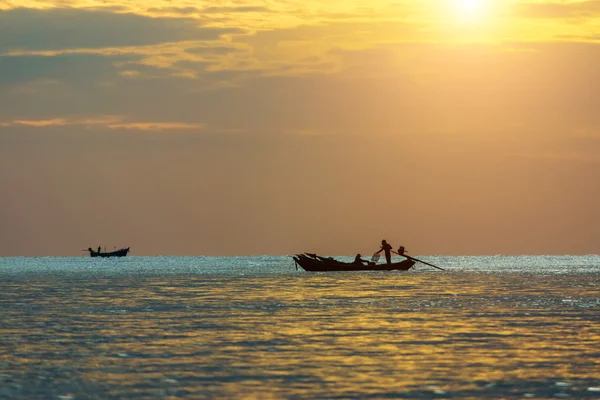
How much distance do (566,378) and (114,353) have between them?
563 inches

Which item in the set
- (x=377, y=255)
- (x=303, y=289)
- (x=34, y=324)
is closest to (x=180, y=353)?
(x=34, y=324)

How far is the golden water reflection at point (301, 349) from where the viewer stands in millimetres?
26766

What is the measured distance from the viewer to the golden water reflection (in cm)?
2677

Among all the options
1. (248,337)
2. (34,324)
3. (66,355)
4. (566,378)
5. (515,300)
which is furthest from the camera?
(515,300)

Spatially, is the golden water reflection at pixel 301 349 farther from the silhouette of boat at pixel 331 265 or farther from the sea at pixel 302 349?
the silhouette of boat at pixel 331 265

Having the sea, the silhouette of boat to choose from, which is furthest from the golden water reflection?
the silhouette of boat

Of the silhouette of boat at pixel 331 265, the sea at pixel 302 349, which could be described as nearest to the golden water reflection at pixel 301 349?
the sea at pixel 302 349

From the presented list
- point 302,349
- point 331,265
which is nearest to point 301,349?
point 302,349

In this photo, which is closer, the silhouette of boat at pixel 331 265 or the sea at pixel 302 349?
the sea at pixel 302 349

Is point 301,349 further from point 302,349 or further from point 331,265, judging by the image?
point 331,265

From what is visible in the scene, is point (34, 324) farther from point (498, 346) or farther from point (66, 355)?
point (498, 346)

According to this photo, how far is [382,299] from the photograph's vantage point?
63.8 m

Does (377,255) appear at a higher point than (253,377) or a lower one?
higher

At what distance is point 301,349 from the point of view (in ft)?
114
